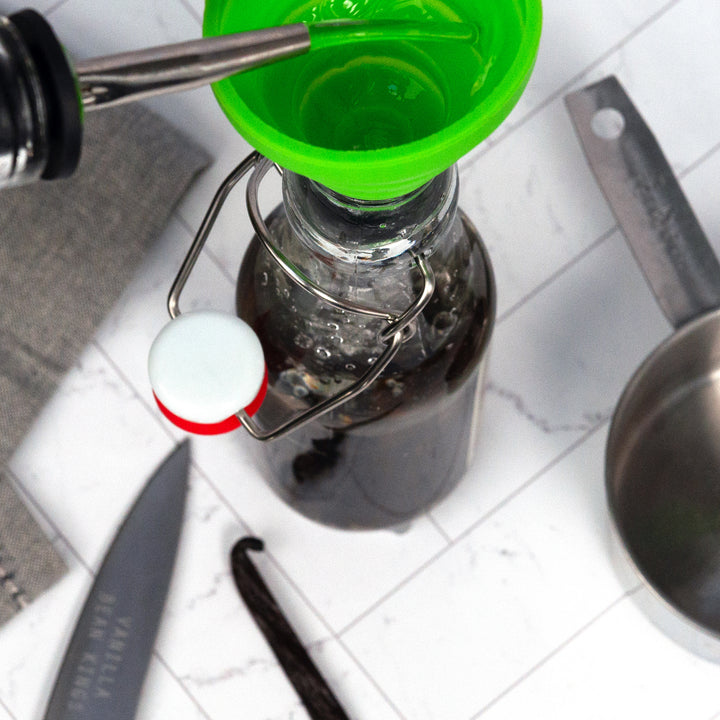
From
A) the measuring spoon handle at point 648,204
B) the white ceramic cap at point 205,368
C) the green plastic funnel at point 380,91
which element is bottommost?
the measuring spoon handle at point 648,204

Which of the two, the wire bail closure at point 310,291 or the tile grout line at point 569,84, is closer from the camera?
the wire bail closure at point 310,291

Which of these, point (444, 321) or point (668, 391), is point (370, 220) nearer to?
point (444, 321)

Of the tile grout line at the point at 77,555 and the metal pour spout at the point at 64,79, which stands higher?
the metal pour spout at the point at 64,79

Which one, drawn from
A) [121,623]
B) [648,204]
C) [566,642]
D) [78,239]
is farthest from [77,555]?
[648,204]

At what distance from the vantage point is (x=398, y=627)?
620 mm

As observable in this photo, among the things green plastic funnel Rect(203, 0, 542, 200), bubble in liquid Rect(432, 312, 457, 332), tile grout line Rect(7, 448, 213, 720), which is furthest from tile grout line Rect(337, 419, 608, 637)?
green plastic funnel Rect(203, 0, 542, 200)

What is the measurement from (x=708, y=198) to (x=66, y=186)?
16.8 inches

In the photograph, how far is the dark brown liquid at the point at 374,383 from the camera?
407 mm

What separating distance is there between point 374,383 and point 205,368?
10 centimetres

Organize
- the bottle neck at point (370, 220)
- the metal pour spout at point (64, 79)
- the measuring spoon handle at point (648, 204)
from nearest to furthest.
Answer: the metal pour spout at point (64, 79)
the bottle neck at point (370, 220)
the measuring spoon handle at point (648, 204)

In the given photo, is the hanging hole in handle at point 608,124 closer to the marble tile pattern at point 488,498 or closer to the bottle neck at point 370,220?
the marble tile pattern at point 488,498

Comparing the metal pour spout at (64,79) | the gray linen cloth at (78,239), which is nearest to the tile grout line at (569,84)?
the gray linen cloth at (78,239)

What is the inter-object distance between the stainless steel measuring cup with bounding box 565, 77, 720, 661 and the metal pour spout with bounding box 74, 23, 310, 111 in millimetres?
363

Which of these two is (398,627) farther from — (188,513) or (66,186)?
(66,186)
